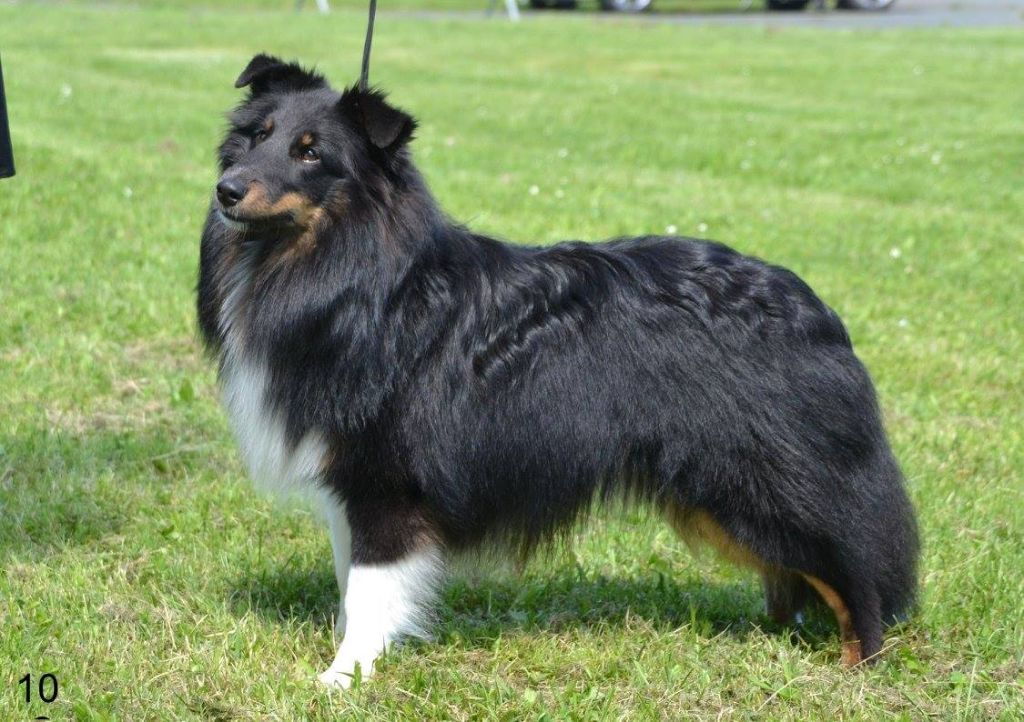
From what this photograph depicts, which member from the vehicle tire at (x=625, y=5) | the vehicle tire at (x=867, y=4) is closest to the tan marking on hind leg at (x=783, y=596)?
the vehicle tire at (x=625, y=5)

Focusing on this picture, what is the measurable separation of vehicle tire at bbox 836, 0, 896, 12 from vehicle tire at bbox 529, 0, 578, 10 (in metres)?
6.85

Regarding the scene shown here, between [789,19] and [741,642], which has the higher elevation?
[789,19]

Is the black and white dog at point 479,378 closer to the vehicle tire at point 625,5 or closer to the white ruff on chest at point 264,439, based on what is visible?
the white ruff on chest at point 264,439

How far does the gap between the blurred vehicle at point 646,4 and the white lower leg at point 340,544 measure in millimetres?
28298

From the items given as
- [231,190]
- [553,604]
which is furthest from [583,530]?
[231,190]

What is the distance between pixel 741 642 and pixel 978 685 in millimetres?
782

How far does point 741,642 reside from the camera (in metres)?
4.25

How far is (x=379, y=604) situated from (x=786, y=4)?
30.2 metres

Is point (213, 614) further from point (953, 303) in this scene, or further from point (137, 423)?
point (953, 303)

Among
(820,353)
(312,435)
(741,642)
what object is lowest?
(741,642)

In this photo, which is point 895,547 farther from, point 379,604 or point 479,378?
point 379,604

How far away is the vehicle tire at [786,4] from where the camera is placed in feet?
102

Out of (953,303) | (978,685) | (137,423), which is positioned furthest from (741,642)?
(953,303)

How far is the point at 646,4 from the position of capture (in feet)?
101
